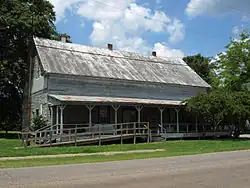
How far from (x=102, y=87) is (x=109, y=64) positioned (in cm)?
336

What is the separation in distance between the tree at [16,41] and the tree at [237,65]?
1913 cm

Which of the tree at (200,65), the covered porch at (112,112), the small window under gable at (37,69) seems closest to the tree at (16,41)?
the small window under gable at (37,69)

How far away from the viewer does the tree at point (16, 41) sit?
30.8 meters

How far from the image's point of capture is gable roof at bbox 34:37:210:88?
27.5 meters

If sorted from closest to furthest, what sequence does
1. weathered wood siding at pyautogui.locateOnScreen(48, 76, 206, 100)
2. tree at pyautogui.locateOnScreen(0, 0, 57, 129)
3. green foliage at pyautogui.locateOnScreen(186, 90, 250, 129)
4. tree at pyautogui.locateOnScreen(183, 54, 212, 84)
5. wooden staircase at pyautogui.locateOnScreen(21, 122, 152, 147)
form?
wooden staircase at pyautogui.locateOnScreen(21, 122, 152, 147) < green foliage at pyautogui.locateOnScreen(186, 90, 250, 129) < weathered wood siding at pyautogui.locateOnScreen(48, 76, 206, 100) < tree at pyautogui.locateOnScreen(0, 0, 57, 129) < tree at pyautogui.locateOnScreen(183, 54, 212, 84)

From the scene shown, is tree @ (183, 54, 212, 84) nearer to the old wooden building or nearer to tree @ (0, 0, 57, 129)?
the old wooden building

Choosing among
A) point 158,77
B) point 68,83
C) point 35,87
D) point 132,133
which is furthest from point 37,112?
point 158,77

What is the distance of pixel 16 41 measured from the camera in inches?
1281

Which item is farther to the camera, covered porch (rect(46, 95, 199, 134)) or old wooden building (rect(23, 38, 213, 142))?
old wooden building (rect(23, 38, 213, 142))

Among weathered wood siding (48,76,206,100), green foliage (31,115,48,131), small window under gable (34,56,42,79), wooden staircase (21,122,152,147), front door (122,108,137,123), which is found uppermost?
small window under gable (34,56,42,79)

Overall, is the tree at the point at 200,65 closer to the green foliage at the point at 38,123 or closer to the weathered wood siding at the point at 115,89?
the weathered wood siding at the point at 115,89

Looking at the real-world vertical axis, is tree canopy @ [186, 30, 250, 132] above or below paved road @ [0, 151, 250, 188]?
above

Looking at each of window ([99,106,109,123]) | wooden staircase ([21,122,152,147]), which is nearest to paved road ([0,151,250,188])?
wooden staircase ([21,122,152,147])

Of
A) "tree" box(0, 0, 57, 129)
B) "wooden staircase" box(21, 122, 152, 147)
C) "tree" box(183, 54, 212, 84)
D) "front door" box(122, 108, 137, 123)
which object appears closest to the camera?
"wooden staircase" box(21, 122, 152, 147)
